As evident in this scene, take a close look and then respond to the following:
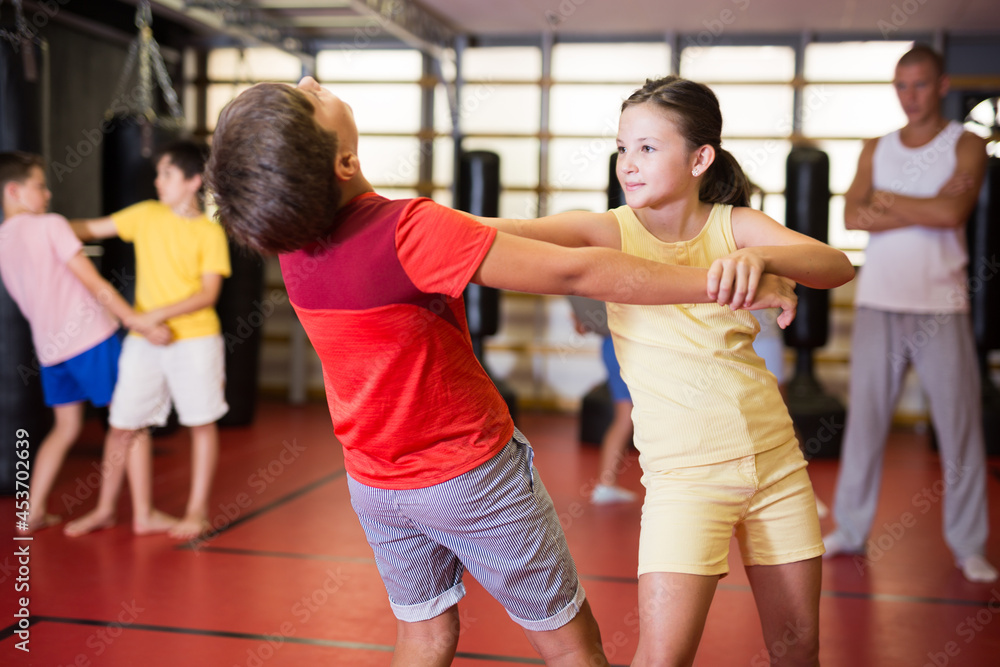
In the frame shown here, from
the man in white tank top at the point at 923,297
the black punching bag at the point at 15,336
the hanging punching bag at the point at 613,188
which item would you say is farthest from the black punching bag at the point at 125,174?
the man in white tank top at the point at 923,297

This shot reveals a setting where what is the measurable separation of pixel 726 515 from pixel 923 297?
1721 millimetres

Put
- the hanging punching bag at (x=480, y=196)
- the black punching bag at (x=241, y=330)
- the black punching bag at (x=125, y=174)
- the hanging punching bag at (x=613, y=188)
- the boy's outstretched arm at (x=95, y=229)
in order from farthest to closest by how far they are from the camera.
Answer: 1. the black punching bag at (x=241, y=330)
2. the hanging punching bag at (x=480, y=196)
3. the black punching bag at (x=125, y=174)
4. the hanging punching bag at (x=613, y=188)
5. the boy's outstretched arm at (x=95, y=229)

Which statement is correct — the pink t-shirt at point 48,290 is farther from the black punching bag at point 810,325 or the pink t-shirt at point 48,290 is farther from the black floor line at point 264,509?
the black punching bag at point 810,325

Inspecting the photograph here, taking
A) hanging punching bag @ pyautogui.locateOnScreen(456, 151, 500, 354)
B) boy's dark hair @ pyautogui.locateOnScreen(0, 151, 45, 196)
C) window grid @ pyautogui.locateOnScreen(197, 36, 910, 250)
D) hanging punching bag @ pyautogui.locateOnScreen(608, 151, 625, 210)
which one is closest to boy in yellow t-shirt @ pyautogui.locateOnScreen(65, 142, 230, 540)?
boy's dark hair @ pyautogui.locateOnScreen(0, 151, 45, 196)

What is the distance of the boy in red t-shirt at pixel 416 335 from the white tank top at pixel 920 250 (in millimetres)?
1717

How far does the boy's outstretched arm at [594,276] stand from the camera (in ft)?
3.78

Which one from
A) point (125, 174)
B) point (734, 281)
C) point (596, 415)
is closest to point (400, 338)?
point (734, 281)

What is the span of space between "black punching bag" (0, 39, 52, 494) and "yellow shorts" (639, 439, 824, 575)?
3010mm

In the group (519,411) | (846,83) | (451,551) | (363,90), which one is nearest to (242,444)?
(519,411)

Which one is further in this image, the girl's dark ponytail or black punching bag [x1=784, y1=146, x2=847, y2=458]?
black punching bag [x1=784, y1=146, x2=847, y2=458]

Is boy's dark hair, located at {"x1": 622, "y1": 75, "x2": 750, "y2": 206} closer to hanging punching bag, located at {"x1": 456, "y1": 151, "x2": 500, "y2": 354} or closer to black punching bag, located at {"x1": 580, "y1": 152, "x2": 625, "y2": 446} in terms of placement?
hanging punching bag, located at {"x1": 456, "y1": 151, "x2": 500, "y2": 354}

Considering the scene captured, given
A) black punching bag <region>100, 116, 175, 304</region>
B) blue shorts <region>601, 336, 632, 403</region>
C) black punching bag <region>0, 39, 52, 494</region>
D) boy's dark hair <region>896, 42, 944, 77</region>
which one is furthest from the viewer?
black punching bag <region>100, 116, 175, 304</region>

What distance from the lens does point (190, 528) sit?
312 cm

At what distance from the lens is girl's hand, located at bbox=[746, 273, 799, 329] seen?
118 cm
